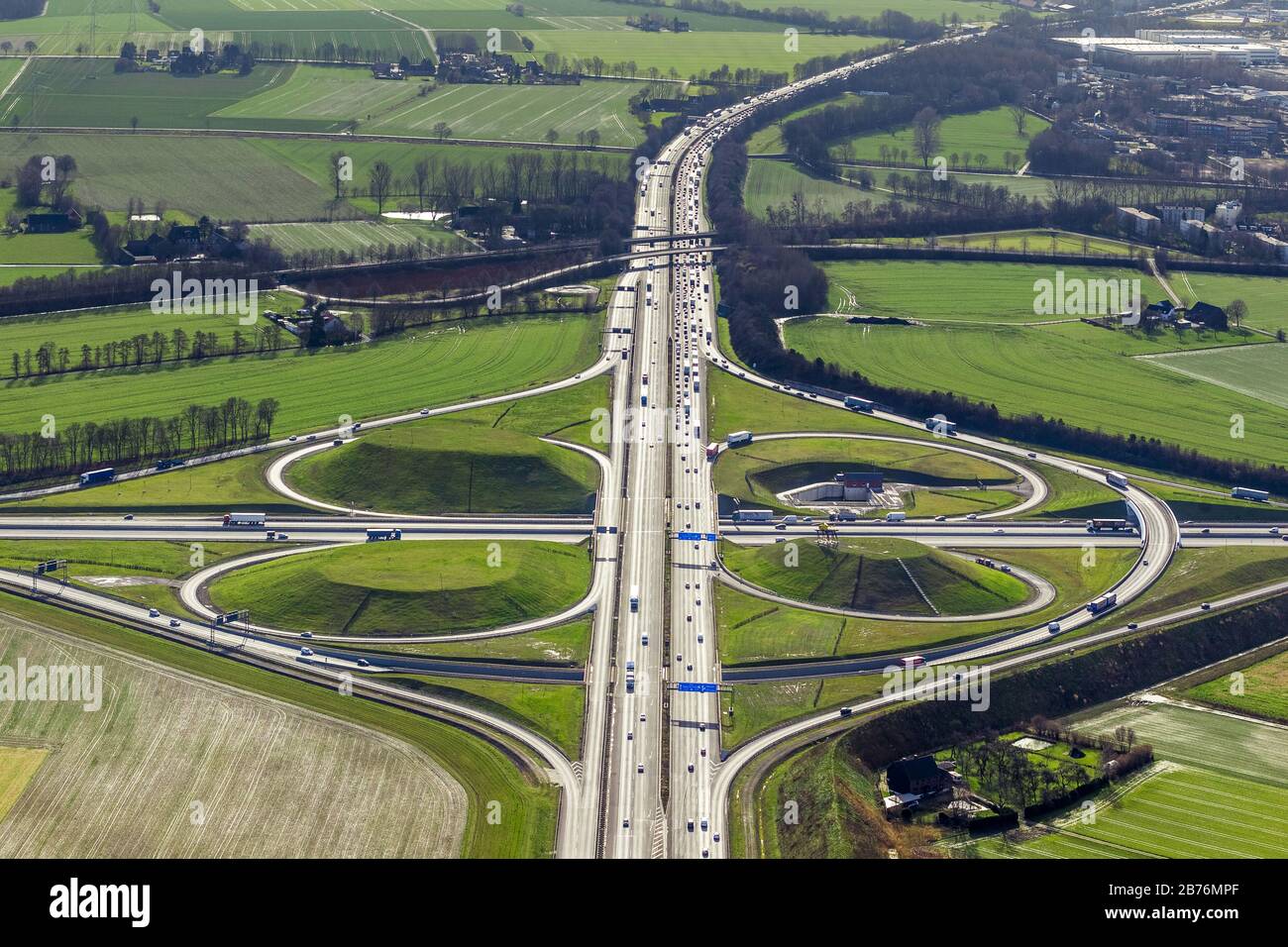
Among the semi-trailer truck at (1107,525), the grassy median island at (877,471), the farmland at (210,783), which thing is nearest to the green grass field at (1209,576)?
the semi-trailer truck at (1107,525)

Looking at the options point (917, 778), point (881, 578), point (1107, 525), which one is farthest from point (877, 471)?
point (917, 778)

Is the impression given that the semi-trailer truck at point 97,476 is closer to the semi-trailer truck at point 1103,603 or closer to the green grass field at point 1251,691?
the semi-trailer truck at point 1103,603

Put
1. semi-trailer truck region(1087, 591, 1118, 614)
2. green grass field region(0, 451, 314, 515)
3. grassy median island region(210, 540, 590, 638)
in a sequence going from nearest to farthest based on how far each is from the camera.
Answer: grassy median island region(210, 540, 590, 638), semi-trailer truck region(1087, 591, 1118, 614), green grass field region(0, 451, 314, 515)

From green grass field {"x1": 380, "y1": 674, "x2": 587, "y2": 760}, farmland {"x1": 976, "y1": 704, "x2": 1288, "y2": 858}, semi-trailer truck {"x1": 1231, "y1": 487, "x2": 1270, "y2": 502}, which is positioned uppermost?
semi-trailer truck {"x1": 1231, "y1": 487, "x2": 1270, "y2": 502}

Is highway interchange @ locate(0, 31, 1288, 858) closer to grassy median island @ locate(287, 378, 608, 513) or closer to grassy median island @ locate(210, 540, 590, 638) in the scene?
grassy median island @ locate(210, 540, 590, 638)

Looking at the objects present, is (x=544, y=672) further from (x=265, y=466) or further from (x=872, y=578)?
(x=265, y=466)

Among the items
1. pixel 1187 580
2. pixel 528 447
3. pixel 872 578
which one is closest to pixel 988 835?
pixel 872 578

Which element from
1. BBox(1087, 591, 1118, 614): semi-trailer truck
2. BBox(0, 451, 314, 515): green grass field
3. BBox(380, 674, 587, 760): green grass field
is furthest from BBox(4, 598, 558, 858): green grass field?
BBox(1087, 591, 1118, 614): semi-trailer truck
